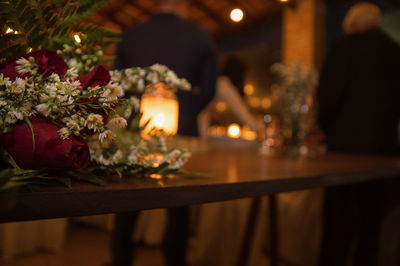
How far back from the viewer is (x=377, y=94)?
5.72ft

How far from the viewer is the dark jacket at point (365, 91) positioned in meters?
1.74

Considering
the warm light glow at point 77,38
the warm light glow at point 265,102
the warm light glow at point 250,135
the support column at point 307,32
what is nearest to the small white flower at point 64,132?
the warm light glow at point 77,38

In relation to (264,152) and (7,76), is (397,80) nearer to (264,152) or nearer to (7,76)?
(264,152)

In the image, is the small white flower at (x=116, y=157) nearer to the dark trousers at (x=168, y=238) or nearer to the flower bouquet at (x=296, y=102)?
the dark trousers at (x=168, y=238)

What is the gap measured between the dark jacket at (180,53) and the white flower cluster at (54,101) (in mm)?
1243

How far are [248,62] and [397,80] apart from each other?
6.53 m

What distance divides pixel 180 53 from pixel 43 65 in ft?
4.25

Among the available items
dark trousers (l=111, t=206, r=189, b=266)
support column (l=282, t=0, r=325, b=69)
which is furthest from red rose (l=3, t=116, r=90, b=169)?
support column (l=282, t=0, r=325, b=69)

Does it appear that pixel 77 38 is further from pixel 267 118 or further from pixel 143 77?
pixel 267 118

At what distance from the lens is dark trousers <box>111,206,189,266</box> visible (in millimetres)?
1257

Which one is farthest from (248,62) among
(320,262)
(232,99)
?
(320,262)

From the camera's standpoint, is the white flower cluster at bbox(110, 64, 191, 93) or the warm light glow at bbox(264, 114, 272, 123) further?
the warm light glow at bbox(264, 114, 272, 123)

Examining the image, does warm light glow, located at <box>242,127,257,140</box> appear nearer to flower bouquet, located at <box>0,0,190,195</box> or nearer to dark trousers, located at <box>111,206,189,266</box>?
dark trousers, located at <box>111,206,189,266</box>

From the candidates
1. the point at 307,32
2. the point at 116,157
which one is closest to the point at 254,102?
the point at 307,32
